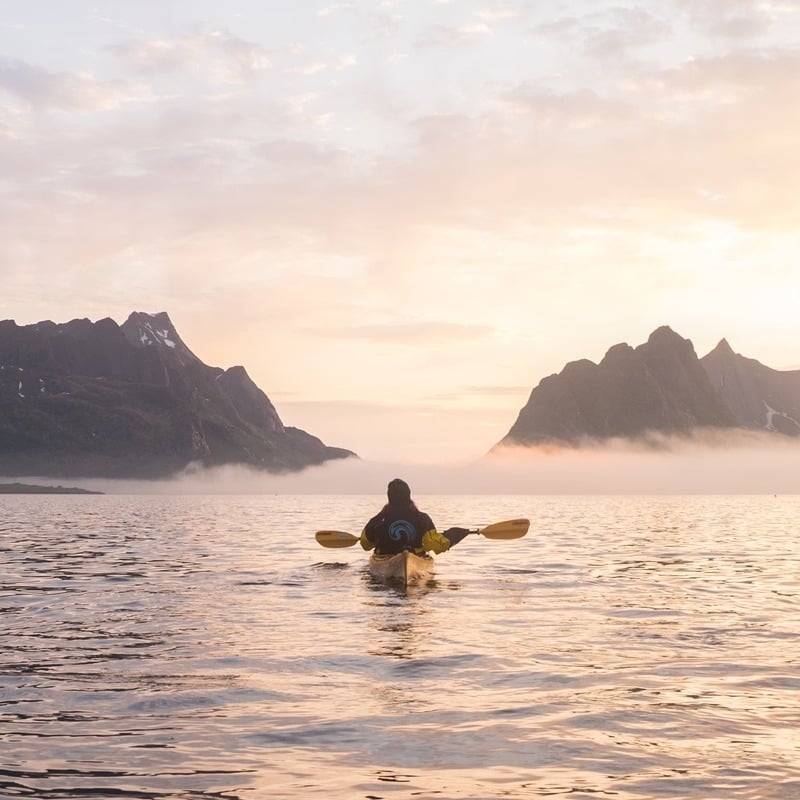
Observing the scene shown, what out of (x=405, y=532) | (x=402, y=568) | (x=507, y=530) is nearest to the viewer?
(x=402, y=568)

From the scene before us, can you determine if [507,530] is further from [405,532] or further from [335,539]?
[335,539]

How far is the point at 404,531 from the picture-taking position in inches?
1041

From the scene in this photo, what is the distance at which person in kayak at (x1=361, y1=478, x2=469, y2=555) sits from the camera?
2602cm

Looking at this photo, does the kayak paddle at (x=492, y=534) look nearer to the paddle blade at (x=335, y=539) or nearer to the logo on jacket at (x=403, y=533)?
the paddle blade at (x=335, y=539)

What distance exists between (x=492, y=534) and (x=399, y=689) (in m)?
19.3

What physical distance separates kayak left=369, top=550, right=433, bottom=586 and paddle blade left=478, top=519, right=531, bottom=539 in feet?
14.5

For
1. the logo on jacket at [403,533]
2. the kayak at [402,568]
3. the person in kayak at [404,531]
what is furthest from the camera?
the logo on jacket at [403,533]

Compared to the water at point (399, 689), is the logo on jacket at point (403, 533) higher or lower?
higher

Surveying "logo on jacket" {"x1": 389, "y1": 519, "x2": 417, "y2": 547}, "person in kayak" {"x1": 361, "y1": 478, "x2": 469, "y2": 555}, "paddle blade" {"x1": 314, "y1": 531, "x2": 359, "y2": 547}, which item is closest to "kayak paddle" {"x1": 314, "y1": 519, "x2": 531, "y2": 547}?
"paddle blade" {"x1": 314, "y1": 531, "x2": 359, "y2": 547}

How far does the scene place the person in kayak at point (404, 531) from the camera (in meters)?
26.0

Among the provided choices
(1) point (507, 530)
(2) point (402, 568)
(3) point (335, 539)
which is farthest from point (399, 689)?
(3) point (335, 539)

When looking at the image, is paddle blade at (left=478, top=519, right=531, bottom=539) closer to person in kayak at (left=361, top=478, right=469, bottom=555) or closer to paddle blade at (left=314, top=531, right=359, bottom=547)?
person in kayak at (left=361, top=478, right=469, bottom=555)

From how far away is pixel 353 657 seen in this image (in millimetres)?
13602

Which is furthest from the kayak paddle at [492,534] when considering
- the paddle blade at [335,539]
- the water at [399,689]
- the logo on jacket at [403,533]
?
the water at [399,689]
